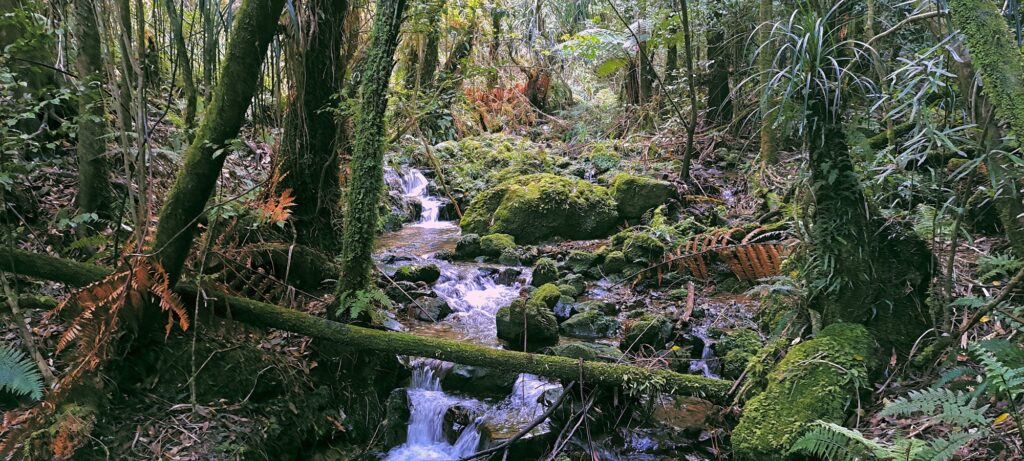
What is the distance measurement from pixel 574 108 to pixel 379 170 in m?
11.2

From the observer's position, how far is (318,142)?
14.4ft

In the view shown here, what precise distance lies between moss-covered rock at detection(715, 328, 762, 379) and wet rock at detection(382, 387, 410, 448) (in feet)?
7.46

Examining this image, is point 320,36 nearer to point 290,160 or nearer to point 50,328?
point 290,160

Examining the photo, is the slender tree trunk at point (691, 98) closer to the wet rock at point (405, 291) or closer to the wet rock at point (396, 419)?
the wet rock at point (405, 291)

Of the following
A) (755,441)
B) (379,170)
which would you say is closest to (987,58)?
(755,441)

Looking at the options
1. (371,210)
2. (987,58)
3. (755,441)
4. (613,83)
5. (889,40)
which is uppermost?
(613,83)

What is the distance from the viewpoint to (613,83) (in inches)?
577

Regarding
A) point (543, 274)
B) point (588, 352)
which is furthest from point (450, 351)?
point (543, 274)

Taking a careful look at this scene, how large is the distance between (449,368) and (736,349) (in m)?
2.14

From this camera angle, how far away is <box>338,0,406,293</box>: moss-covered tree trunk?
3.46m

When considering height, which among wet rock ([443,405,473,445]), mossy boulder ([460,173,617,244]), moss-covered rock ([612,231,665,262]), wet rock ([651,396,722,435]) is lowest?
wet rock ([443,405,473,445])

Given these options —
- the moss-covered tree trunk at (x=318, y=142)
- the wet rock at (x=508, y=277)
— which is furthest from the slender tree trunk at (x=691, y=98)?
the moss-covered tree trunk at (x=318, y=142)

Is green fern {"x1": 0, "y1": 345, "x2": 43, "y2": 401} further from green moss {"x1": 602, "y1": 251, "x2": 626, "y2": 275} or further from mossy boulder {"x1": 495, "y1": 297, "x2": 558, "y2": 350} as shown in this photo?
green moss {"x1": 602, "y1": 251, "x2": 626, "y2": 275}

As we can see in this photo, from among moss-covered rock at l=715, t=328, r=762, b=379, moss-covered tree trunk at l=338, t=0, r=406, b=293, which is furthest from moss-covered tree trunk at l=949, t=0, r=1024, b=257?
moss-covered tree trunk at l=338, t=0, r=406, b=293
